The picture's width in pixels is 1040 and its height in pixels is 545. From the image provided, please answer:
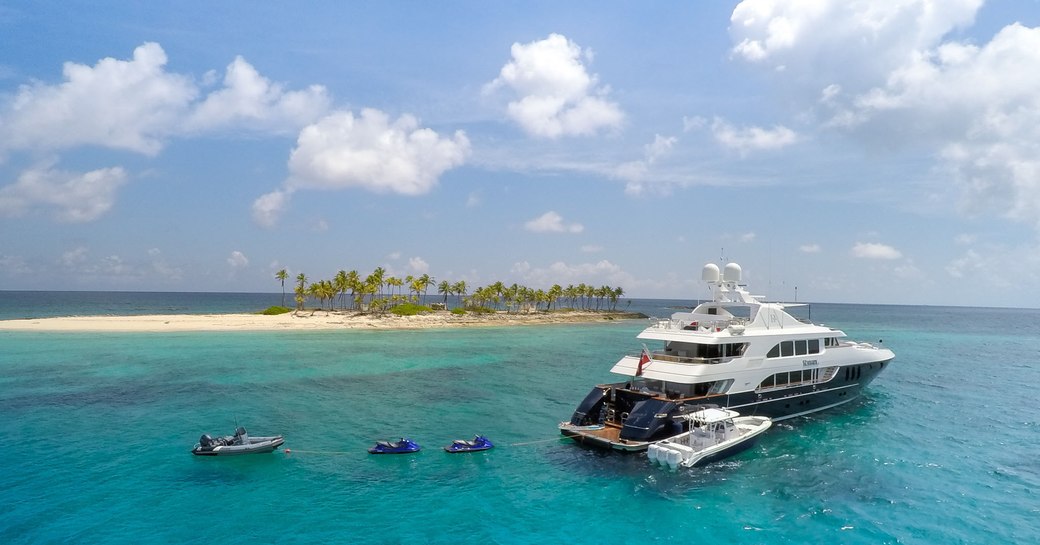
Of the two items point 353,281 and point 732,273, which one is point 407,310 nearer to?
point 353,281

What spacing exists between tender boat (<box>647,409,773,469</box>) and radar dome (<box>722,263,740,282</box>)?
39.6 feet

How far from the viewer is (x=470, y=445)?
28562mm

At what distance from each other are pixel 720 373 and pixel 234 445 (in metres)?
27.1

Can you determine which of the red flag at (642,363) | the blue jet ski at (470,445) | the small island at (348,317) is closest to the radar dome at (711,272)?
the red flag at (642,363)

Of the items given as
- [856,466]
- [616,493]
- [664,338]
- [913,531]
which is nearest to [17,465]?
[616,493]

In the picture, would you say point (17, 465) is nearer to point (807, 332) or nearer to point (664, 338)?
point (664, 338)

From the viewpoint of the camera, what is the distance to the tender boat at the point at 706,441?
25.6 meters

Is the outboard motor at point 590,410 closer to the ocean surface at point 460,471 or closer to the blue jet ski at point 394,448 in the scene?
the ocean surface at point 460,471

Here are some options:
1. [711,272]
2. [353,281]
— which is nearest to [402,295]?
[353,281]

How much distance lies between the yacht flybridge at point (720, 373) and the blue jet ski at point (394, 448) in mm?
8563

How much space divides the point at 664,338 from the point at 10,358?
229 feet

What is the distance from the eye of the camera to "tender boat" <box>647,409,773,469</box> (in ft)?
84.0

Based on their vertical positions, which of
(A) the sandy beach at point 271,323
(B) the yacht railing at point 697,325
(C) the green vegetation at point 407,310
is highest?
(B) the yacht railing at point 697,325

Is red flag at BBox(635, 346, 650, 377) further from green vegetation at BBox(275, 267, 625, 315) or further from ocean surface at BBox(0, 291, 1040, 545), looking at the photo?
green vegetation at BBox(275, 267, 625, 315)
